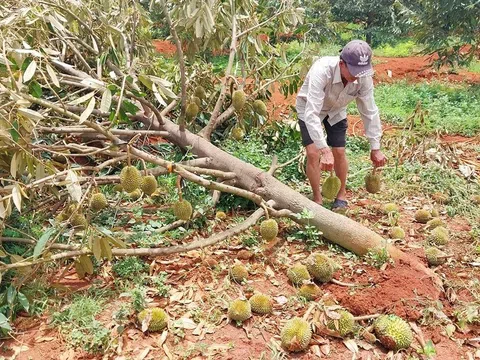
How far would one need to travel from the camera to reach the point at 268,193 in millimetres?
3508

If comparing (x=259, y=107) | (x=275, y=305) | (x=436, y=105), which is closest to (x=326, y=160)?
(x=275, y=305)

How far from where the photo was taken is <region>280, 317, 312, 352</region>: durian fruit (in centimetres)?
233

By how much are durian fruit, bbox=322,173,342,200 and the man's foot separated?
187mm

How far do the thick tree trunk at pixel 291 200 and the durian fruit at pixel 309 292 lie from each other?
1.75 feet

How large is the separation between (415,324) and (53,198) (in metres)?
2.68

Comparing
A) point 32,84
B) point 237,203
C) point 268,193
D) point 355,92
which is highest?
point 32,84

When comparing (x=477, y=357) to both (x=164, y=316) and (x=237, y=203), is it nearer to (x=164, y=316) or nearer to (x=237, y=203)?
(x=164, y=316)

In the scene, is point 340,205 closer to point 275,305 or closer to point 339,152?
point 339,152

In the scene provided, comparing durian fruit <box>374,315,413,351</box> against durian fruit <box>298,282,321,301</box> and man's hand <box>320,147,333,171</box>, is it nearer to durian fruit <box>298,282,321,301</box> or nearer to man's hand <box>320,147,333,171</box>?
durian fruit <box>298,282,321,301</box>

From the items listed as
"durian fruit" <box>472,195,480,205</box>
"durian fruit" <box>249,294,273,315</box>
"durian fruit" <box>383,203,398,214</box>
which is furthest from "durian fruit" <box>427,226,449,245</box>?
"durian fruit" <box>249,294,273,315</box>

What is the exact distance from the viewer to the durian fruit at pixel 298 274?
9.34 ft

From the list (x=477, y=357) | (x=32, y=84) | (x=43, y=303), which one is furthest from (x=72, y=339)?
(x=477, y=357)

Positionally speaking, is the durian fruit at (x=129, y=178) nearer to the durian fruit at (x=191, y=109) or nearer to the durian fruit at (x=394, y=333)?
the durian fruit at (x=394, y=333)

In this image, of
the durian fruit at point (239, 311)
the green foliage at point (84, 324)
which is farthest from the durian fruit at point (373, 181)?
the green foliage at point (84, 324)
